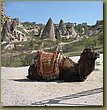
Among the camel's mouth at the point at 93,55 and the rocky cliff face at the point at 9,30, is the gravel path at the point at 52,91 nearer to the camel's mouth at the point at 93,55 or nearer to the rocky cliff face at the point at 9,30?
the camel's mouth at the point at 93,55

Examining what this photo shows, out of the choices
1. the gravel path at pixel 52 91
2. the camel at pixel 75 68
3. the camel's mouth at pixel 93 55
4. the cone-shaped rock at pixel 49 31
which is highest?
the cone-shaped rock at pixel 49 31

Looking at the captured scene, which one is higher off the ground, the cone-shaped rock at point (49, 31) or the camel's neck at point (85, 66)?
the cone-shaped rock at point (49, 31)

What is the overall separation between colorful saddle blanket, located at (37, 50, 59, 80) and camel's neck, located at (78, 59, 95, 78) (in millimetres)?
252

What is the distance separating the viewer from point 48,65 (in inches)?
163

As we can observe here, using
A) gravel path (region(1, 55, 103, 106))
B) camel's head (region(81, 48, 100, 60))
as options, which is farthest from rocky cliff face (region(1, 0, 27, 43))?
camel's head (region(81, 48, 100, 60))

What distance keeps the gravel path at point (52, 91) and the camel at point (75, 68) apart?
0.05m

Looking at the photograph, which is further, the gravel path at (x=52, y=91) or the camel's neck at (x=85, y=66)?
the camel's neck at (x=85, y=66)

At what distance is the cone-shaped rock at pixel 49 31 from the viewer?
4008 millimetres

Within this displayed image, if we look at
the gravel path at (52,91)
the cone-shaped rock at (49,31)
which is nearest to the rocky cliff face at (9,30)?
the cone-shaped rock at (49,31)

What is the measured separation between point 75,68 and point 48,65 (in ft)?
0.94

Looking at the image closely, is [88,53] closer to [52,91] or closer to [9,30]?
[52,91]

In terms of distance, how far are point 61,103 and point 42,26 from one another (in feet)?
2.70

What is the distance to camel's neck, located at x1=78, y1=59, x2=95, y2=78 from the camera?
4047mm

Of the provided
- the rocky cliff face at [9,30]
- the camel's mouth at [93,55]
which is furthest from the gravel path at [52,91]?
the rocky cliff face at [9,30]
